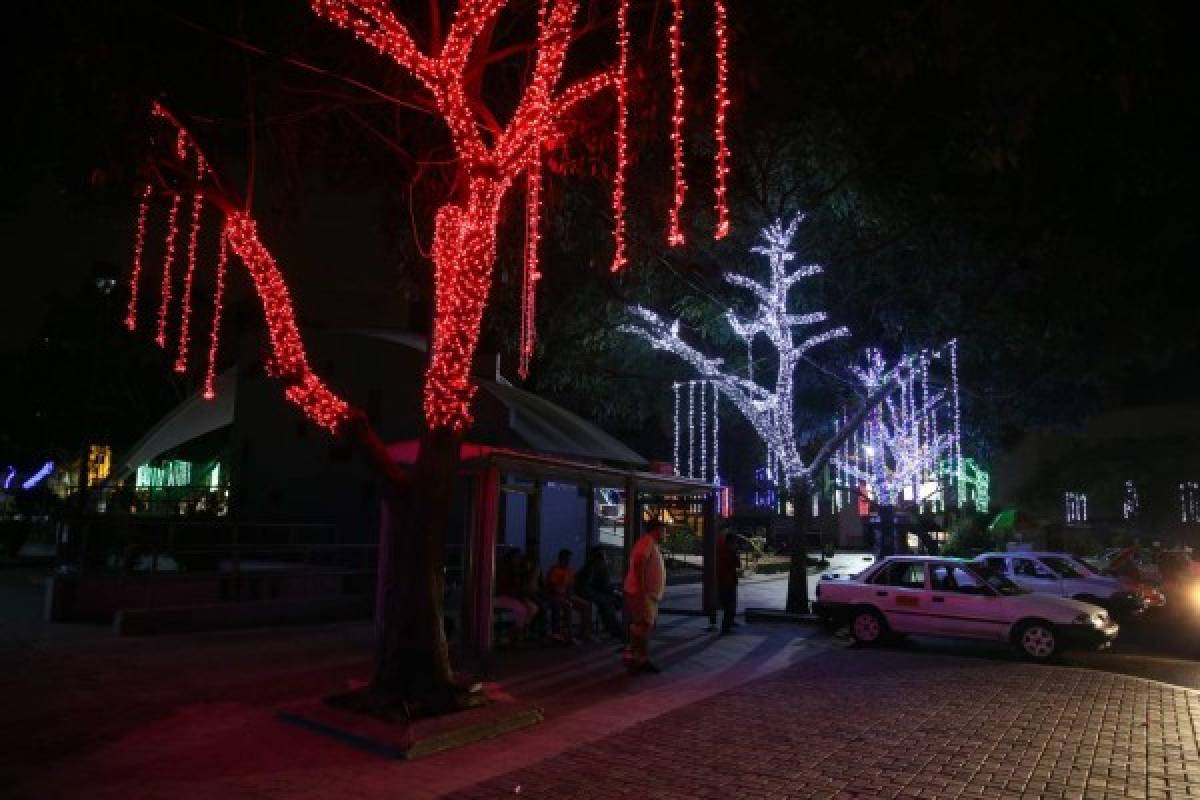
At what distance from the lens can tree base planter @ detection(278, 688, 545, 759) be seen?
7.10m

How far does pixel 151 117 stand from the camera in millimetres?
8344

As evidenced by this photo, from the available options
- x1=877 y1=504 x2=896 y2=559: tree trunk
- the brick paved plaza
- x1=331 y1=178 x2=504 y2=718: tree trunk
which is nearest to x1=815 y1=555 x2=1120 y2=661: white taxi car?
the brick paved plaza

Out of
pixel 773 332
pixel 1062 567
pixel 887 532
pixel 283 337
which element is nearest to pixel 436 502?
pixel 283 337

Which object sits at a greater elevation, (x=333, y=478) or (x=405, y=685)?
(x=333, y=478)

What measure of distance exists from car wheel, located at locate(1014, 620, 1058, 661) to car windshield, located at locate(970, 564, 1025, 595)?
60 centimetres

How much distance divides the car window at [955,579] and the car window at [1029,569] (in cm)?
477

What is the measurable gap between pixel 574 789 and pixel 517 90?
28.9 feet

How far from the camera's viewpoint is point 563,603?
13.2 m

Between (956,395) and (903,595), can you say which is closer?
(903,595)

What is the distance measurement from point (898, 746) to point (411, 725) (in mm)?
4016

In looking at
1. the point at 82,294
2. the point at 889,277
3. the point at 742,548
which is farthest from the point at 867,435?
the point at 82,294

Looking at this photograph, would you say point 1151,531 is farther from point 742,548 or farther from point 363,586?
point 363,586

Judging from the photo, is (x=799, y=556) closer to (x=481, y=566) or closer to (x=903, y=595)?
(x=903, y=595)

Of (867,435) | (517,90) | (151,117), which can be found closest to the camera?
(151,117)
